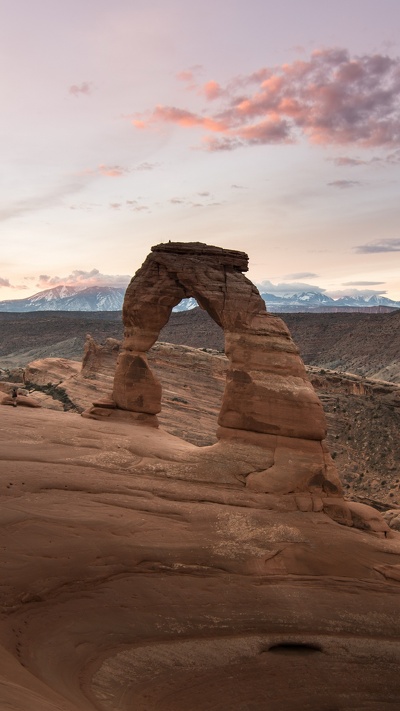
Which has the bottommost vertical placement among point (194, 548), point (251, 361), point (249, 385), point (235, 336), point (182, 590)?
point (182, 590)

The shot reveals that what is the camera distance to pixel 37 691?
7.47 m

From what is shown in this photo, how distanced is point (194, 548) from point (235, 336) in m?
6.61

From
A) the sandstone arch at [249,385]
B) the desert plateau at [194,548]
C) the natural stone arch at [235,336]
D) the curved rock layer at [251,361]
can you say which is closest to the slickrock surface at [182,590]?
the desert plateau at [194,548]

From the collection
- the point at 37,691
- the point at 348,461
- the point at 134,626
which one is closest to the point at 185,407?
the point at 348,461

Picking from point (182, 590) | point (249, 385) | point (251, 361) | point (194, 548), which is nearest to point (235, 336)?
point (251, 361)

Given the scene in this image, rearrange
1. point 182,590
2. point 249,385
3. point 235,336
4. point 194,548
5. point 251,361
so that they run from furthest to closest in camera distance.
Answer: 1. point 235,336
2. point 251,361
3. point 249,385
4. point 194,548
5. point 182,590

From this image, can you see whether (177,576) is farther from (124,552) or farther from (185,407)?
(185,407)

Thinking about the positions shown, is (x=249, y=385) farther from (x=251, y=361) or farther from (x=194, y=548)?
(x=194, y=548)

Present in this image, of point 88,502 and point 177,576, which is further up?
point 88,502

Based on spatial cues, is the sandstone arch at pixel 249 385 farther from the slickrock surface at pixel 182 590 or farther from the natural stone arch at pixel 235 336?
the slickrock surface at pixel 182 590

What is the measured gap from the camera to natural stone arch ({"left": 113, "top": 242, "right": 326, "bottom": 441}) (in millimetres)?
15477

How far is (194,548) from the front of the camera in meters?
12.1

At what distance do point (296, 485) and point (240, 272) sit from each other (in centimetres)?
701

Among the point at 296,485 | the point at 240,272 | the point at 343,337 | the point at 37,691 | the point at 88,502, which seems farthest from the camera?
the point at 343,337
